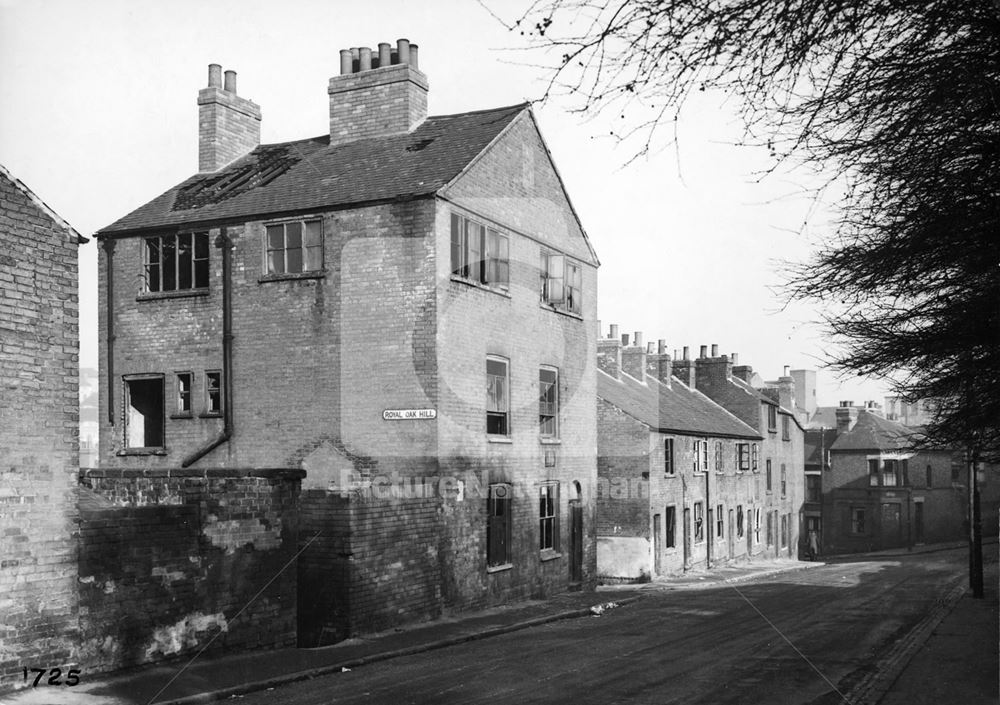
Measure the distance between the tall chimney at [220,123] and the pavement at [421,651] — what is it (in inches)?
520

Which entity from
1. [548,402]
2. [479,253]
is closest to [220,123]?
[479,253]

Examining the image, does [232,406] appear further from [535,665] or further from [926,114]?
[926,114]

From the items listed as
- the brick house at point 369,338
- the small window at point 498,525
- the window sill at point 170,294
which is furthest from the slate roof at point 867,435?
the window sill at point 170,294

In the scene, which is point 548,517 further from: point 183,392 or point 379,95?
point 379,95

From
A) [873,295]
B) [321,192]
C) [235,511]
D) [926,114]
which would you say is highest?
[321,192]

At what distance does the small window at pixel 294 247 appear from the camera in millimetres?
20781

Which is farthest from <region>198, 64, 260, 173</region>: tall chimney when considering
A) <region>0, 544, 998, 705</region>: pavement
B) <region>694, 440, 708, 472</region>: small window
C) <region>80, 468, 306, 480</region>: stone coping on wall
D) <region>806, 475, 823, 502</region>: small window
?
<region>806, 475, 823, 502</region>: small window

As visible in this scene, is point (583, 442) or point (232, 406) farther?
point (583, 442)

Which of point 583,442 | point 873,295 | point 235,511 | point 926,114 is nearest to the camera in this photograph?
point 926,114

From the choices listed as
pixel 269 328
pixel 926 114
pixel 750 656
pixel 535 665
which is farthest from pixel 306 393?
pixel 926 114

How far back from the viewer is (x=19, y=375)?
12.2 meters

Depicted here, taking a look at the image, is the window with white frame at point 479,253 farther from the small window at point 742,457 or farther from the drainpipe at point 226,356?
the small window at point 742,457

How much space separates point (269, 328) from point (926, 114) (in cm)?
1546

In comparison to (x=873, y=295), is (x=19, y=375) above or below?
below
